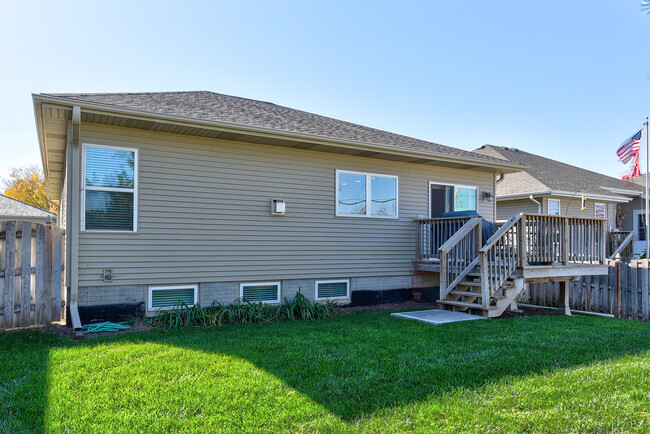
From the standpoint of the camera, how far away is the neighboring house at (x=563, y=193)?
1522 centimetres

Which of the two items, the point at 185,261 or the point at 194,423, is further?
the point at 185,261

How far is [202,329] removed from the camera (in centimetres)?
600

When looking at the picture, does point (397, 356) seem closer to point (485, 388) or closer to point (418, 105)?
point (485, 388)

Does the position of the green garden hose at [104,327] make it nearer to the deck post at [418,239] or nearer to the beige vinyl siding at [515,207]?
the deck post at [418,239]

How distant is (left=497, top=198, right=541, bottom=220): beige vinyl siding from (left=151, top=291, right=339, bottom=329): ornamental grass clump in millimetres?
10973

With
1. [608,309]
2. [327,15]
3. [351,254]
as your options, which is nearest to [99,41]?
[327,15]

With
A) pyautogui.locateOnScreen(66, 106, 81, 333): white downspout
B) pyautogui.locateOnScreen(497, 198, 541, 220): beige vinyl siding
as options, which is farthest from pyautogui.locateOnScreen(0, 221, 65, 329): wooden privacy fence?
pyautogui.locateOnScreen(497, 198, 541, 220): beige vinyl siding

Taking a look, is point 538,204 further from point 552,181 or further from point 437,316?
point 437,316

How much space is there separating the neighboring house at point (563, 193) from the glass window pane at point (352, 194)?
6.82 metres

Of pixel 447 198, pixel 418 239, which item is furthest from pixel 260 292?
pixel 447 198

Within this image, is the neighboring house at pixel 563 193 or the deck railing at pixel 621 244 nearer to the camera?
the deck railing at pixel 621 244

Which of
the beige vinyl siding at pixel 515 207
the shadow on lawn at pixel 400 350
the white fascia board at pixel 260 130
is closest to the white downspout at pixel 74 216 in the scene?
the white fascia board at pixel 260 130

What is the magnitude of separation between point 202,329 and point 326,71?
10.5 m

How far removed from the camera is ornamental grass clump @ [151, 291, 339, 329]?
6355 mm
